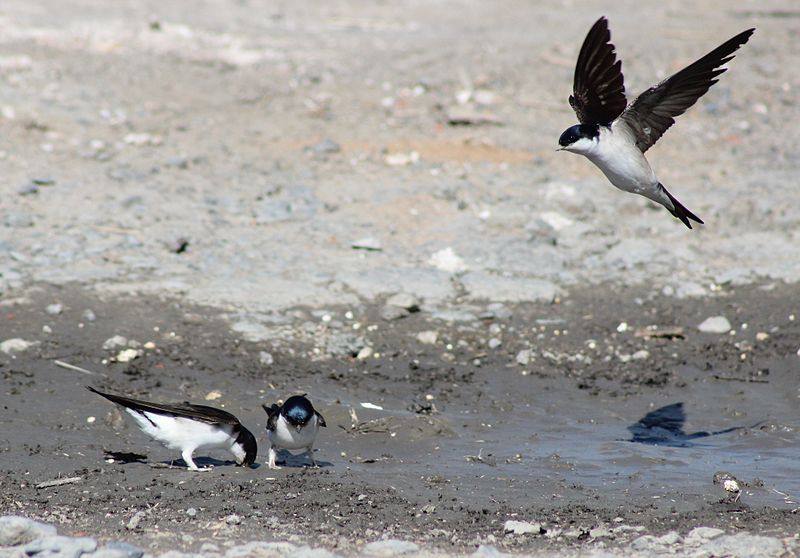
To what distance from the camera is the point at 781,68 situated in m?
13.1

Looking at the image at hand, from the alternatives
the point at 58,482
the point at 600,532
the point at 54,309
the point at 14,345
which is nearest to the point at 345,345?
the point at 54,309

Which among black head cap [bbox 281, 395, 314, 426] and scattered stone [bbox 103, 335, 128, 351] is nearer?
black head cap [bbox 281, 395, 314, 426]

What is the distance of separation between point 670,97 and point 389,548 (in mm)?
2980


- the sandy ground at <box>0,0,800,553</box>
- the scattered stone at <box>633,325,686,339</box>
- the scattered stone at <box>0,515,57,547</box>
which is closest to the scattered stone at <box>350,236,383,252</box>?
the sandy ground at <box>0,0,800,553</box>

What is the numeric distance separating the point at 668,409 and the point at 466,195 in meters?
3.29

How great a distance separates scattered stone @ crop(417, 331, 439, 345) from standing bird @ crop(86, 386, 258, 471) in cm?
224

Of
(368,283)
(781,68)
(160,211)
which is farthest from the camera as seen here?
(781,68)

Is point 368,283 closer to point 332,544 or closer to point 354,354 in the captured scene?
point 354,354

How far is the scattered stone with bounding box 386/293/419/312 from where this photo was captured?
8289 mm

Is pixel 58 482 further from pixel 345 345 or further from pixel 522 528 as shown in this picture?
A: pixel 345 345

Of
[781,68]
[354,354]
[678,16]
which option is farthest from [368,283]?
[678,16]

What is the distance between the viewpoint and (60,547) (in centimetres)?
465

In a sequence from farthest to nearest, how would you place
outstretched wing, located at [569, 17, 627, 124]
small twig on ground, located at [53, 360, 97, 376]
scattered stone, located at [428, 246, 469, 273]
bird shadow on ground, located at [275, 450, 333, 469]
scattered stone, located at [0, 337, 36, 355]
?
scattered stone, located at [428, 246, 469, 273], scattered stone, located at [0, 337, 36, 355], small twig on ground, located at [53, 360, 97, 376], bird shadow on ground, located at [275, 450, 333, 469], outstretched wing, located at [569, 17, 627, 124]

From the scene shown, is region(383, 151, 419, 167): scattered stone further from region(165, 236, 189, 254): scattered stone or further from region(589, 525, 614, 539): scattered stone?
region(589, 525, 614, 539): scattered stone
